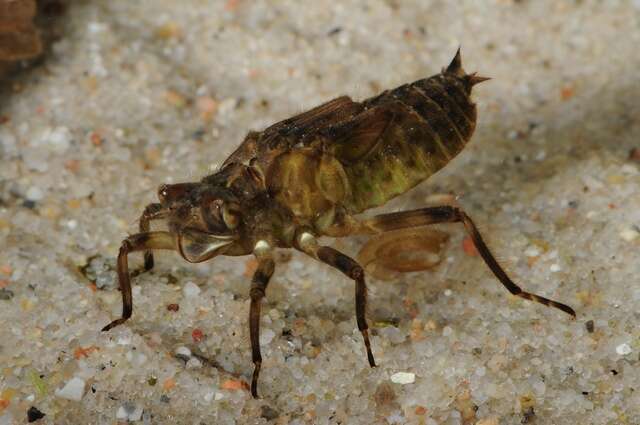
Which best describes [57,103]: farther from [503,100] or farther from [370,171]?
[503,100]

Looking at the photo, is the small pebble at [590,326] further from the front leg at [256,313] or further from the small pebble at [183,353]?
the small pebble at [183,353]

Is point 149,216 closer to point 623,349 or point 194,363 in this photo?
point 194,363

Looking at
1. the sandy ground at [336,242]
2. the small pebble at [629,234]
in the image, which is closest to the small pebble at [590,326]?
the sandy ground at [336,242]

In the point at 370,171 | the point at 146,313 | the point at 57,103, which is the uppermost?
the point at 370,171

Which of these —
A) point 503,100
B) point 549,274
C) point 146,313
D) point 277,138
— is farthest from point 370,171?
point 503,100

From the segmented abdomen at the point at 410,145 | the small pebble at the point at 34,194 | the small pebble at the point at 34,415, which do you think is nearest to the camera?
the small pebble at the point at 34,415

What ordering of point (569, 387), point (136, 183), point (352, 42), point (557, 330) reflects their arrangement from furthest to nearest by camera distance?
point (352, 42), point (136, 183), point (557, 330), point (569, 387)

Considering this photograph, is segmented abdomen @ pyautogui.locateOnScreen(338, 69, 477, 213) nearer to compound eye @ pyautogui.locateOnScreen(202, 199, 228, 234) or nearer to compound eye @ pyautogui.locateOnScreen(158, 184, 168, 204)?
compound eye @ pyautogui.locateOnScreen(202, 199, 228, 234)
